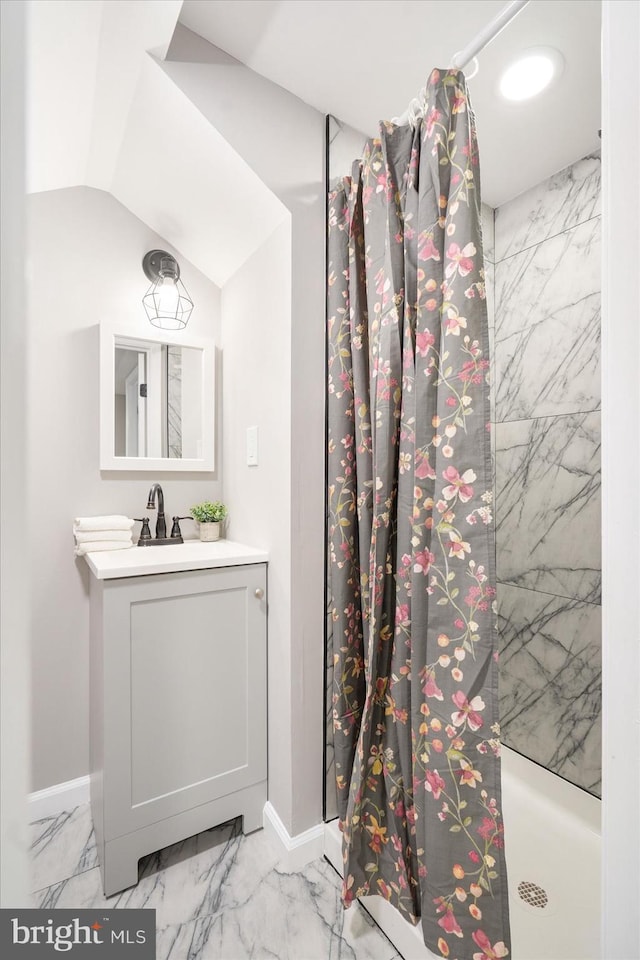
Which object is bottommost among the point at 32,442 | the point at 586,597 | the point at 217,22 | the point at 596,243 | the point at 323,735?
the point at 323,735

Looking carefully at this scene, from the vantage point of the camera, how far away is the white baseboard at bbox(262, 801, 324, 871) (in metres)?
1.34

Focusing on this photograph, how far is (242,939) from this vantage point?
3.70 feet

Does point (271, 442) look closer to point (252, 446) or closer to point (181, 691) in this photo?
point (252, 446)

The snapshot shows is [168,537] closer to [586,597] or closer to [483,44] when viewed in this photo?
[586,597]

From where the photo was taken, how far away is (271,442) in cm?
148

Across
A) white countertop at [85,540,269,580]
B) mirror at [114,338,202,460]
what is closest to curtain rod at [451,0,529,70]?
mirror at [114,338,202,460]

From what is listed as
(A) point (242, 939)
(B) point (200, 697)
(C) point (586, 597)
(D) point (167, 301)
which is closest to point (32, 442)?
(D) point (167, 301)

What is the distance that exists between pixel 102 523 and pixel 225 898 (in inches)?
46.8

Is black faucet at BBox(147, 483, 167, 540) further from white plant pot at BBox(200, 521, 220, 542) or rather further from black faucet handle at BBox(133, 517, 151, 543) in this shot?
white plant pot at BBox(200, 521, 220, 542)

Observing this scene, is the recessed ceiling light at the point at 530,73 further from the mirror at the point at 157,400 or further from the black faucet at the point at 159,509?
the black faucet at the point at 159,509

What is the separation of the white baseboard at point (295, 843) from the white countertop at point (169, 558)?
2.77ft

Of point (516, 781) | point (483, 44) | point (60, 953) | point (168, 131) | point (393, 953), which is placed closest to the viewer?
point (60, 953)

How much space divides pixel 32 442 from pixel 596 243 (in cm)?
213

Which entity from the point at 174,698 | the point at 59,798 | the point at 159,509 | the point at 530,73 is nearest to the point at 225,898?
the point at 174,698
